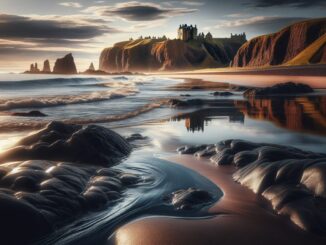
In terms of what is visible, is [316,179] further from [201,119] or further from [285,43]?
[285,43]

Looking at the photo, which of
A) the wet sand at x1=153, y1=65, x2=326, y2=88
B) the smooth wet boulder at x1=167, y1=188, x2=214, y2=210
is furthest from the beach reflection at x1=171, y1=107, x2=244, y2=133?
the wet sand at x1=153, y1=65, x2=326, y2=88

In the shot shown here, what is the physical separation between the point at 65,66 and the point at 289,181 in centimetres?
17990

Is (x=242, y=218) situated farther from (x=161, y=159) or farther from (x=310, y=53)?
(x=310, y=53)

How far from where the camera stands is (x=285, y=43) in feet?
392

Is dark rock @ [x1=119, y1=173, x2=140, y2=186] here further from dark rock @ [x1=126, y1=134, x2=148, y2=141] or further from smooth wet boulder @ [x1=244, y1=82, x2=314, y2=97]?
smooth wet boulder @ [x1=244, y1=82, x2=314, y2=97]

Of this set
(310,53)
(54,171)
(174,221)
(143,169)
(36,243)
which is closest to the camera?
(36,243)

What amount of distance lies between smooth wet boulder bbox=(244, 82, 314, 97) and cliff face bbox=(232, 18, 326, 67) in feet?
260

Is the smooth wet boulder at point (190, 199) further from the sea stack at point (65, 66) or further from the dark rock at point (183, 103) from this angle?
the sea stack at point (65, 66)

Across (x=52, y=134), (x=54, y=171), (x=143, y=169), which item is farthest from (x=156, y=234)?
(x=52, y=134)

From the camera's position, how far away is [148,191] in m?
4.29

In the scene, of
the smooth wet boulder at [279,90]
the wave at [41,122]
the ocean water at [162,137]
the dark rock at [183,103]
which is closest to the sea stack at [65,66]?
the smooth wet boulder at [279,90]

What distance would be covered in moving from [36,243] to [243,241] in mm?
1774

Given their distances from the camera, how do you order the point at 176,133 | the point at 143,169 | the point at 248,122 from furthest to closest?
the point at 248,122, the point at 176,133, the point at 143,169

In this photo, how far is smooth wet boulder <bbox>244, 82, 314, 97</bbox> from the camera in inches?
859
